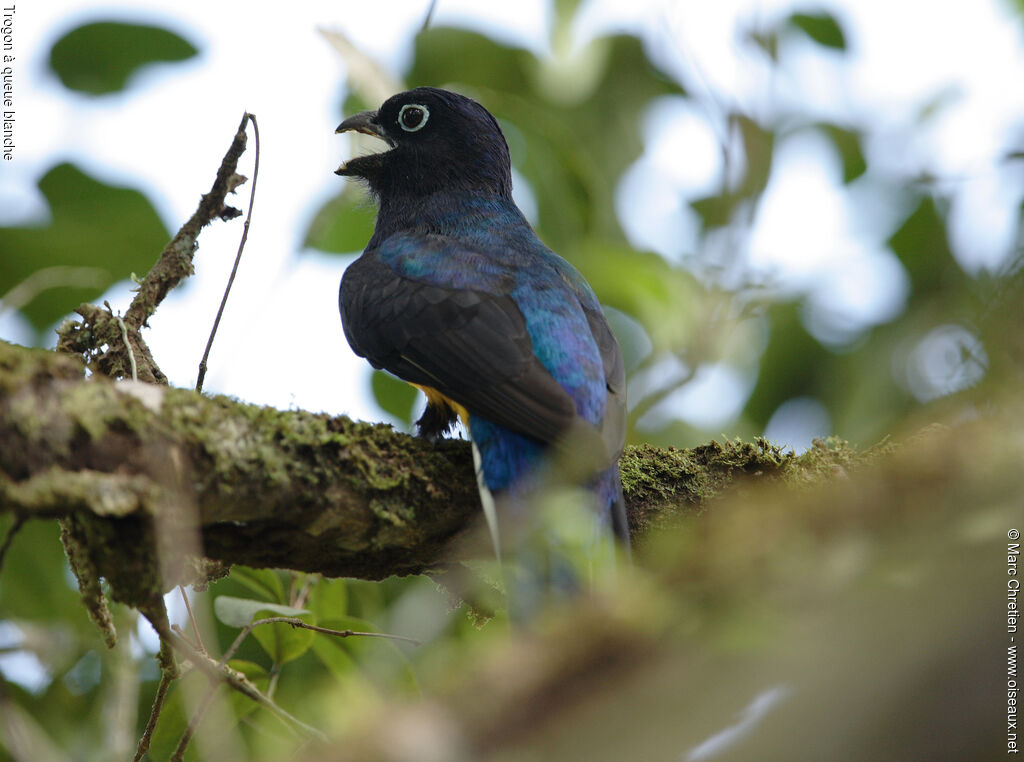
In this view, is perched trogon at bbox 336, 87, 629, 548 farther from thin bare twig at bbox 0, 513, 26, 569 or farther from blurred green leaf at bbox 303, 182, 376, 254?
thin bare twig at bbox 0, 513, 26, 569

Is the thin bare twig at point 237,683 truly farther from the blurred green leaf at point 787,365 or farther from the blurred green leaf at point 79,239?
the blurred green leaf at point 787,365

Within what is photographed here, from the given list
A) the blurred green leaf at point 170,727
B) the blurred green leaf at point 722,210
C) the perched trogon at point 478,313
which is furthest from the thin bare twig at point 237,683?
the blurred green leaf at point 722,210

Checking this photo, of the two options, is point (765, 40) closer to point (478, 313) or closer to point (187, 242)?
point (478, 313)

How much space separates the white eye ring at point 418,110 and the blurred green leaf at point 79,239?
1.31m

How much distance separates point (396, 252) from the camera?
414cm

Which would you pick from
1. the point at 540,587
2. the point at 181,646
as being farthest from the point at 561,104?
the point at 181,646

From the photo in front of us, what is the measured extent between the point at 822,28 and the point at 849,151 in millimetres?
777

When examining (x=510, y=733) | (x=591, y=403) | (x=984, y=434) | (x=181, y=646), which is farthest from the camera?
(x=591, y=403)

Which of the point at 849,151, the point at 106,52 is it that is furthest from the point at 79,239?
the point at 849,151

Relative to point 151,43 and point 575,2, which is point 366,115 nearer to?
point 151,43

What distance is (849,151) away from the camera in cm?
540

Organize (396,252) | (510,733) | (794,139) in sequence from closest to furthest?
(510,733) → (396,252) → (794,139)

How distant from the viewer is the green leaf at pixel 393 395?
491 cm

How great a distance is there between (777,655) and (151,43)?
4.64m
